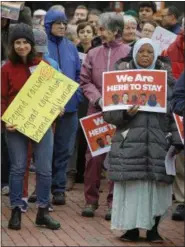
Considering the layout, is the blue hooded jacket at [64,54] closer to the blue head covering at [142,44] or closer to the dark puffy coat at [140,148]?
the blue head covering at [142,44]

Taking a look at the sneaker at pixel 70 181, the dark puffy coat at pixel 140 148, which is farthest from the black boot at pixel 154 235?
the sneaker at pixel 70 181

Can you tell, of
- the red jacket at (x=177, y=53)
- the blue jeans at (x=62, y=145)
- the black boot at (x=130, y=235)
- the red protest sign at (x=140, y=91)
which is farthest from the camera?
the red jacket at (x=177, y=53)

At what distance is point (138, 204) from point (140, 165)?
1.14 feet

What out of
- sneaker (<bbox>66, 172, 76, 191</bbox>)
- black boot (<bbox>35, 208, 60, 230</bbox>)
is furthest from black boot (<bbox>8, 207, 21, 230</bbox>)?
sneaker (<bbox>66, 172, 76, 191</bbox>)

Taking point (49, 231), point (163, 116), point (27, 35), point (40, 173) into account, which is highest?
point (27, 35)

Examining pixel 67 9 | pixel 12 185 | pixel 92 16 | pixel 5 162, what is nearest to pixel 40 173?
pixel 12 185

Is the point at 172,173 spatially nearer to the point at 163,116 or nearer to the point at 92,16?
the point at 163,116

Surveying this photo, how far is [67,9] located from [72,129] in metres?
10.7

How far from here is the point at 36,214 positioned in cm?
834

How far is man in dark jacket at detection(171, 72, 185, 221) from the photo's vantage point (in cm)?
623

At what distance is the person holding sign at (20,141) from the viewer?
25.3 feet

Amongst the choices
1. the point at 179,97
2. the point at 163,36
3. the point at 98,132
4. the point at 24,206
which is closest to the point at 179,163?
the point at 98,132

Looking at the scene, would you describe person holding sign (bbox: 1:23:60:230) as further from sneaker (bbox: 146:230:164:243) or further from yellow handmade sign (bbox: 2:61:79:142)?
sneaker (bbox: 146:230:164:243)

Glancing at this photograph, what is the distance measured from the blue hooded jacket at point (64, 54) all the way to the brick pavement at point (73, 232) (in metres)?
1.20
